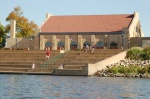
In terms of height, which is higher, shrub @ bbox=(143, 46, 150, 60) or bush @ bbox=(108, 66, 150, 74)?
shrub @ bbox=(143, 46, 150, 60)

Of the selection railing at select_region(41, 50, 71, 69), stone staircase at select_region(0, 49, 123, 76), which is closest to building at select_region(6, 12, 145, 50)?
stone staircase at select_region(0, 49, 123, 76)

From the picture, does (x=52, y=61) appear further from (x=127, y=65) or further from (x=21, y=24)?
(x=21, y=24)

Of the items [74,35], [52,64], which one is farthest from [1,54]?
[74,35]

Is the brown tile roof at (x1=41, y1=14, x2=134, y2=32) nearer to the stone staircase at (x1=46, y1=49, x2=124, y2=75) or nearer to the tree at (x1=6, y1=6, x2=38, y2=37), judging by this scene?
the tree at (x1=6, y1=6, x2=38, y2=37)

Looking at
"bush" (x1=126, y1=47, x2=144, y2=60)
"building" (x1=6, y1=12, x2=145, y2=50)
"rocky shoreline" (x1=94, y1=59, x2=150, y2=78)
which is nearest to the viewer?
"rocky shoreline" (x1=94, y1=59, x2=150, y2=78)

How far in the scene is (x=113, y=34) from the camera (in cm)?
7238

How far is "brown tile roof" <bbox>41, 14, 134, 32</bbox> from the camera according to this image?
7432cm

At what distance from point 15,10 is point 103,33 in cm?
2424

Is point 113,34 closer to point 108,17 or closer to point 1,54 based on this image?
point 108,17

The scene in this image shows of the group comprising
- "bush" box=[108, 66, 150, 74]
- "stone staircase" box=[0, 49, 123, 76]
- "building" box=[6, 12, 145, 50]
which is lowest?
"bush" box=[108, 66, 150, 74]

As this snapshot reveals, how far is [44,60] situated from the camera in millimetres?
54406

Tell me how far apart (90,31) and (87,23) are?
3.91m

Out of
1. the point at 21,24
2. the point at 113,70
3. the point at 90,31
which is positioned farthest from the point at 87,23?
the point at 113,70

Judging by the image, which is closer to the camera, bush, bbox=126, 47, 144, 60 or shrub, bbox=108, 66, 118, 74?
shrub, bbox=108, 66, 118, 74
